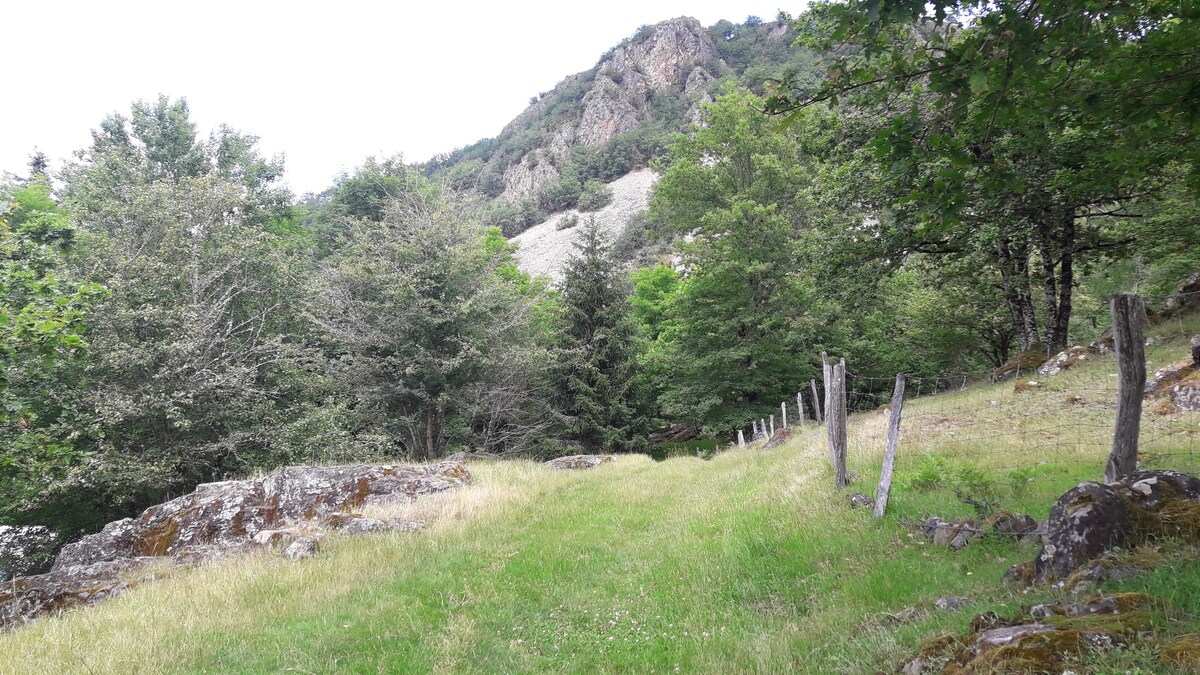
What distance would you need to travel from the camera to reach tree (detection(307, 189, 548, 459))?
22.2 meters

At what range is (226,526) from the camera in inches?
428

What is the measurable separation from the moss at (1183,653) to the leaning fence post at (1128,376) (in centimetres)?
291

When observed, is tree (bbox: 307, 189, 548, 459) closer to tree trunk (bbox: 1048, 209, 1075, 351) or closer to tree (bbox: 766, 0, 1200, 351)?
tree trunk (bbox: 1048, 209, 1075, 351)

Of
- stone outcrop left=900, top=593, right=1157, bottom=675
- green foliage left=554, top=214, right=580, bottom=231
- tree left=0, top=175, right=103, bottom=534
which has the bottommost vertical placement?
stone outcrop left=900, top=593, right=1157, bottom=675

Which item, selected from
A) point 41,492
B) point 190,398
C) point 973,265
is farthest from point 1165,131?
point 41,492

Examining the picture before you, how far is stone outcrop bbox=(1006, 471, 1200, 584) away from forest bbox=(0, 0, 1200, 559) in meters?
2.36

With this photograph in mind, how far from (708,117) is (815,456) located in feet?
79.3

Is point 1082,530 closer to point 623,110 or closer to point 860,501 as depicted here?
point 860,501

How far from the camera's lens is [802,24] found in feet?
45.6

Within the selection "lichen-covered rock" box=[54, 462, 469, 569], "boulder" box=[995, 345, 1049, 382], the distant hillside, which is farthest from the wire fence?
the distant hillside

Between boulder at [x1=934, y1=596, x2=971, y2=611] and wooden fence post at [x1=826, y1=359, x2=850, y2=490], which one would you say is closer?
boulder at [x1=934, y1=596, x2=971, y2=611]

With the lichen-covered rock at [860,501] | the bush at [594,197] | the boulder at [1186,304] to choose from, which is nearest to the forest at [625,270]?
the boulder at [1186,304]

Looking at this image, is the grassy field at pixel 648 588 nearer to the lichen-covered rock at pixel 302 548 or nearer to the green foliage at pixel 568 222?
the lichen-covered rock at pixel 302 548

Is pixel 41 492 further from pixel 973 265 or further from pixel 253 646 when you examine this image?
pixel 973 265
